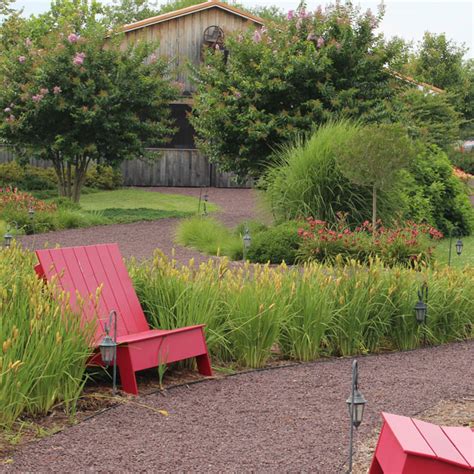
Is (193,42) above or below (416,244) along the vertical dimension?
above

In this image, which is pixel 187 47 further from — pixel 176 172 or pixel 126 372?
pixel 126 372

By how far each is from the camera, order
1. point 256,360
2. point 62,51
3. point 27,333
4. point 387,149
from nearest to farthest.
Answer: point 27,333
point 256,360
point 387,149
point 62,51

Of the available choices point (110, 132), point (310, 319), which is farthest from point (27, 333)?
point (110, 132)

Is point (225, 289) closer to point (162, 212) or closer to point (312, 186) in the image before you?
point (312, 186)

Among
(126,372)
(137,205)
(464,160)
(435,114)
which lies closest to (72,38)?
(137,205)

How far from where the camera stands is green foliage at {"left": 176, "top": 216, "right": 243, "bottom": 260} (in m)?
15.0

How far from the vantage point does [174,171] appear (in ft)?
105

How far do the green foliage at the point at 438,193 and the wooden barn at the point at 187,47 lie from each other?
12880mm

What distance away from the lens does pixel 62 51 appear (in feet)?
72.5

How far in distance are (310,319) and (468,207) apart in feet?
42.0

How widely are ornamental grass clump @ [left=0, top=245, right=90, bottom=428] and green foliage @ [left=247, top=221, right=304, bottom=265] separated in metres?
7.82

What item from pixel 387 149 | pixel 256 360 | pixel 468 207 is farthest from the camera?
pixel 468 207

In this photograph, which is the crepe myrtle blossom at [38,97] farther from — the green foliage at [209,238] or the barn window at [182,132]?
the barn window at [182,132]

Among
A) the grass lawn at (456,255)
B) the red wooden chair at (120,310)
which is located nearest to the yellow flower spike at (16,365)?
the red wooden chair at (120,310)
